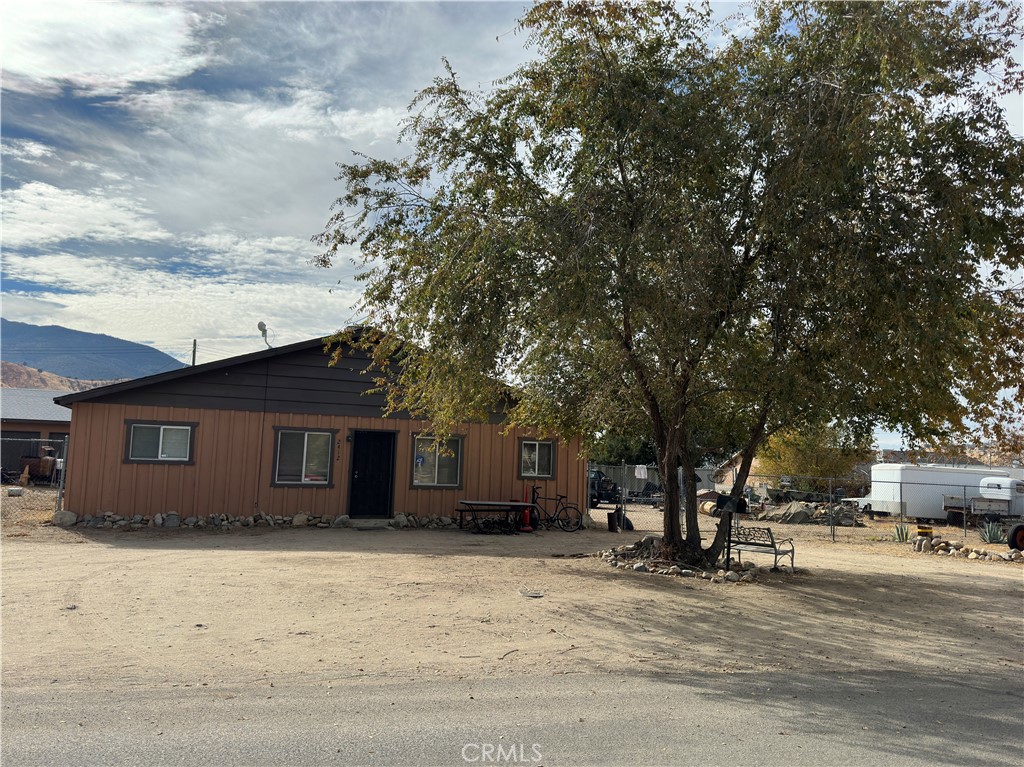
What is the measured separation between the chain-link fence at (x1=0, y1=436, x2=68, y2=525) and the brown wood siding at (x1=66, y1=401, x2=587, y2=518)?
445cm

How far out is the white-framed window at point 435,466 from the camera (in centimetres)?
1970

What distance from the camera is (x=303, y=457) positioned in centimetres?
1870

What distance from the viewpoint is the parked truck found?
26016mm

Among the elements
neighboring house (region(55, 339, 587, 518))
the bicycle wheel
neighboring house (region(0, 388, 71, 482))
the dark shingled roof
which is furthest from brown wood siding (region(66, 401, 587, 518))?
the dark shingled roof

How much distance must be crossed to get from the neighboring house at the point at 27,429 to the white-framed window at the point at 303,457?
15.0m

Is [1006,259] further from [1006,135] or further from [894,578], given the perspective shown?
[894,578]

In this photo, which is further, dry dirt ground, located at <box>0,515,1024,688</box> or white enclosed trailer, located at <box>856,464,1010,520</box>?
white enclosed trailer, located at <box>856,464,1010,520</box>

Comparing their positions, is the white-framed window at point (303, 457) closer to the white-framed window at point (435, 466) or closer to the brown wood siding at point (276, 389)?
the brown wood siding at point (276, 389)

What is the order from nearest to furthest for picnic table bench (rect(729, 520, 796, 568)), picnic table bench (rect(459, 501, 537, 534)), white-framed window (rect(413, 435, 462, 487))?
picnic table bench (rect(729, 520, 796, 568)), picnic table bench (rect(459, 501, 537, 534)), white-framed window (rect(413, 435, 462, 487))

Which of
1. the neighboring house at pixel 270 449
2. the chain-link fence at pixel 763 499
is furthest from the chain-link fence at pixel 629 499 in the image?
the neighboring house at pixel 270 449

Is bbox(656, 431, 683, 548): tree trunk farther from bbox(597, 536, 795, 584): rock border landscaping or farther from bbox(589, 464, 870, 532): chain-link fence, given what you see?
bbox(589, 464, 870, 532): chain-link fence

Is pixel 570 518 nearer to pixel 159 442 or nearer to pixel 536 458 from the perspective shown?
pixel 536 458

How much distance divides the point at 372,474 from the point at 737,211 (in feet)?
39.2


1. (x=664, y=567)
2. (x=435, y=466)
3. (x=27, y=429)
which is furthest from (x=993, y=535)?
(x=27, y=429)
